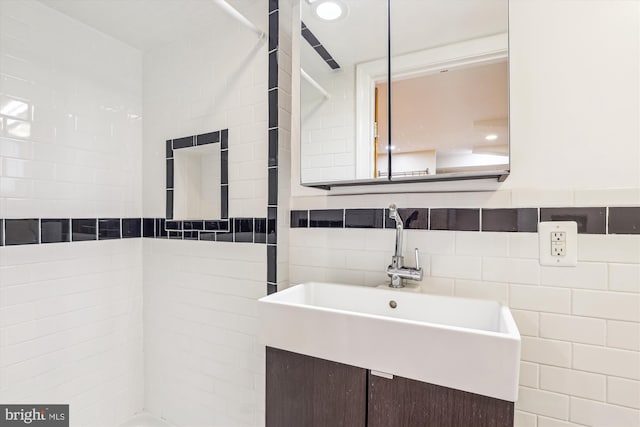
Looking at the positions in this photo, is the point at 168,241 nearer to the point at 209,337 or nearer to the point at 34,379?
the point at 209,337

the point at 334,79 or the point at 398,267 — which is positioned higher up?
the point at 334,79

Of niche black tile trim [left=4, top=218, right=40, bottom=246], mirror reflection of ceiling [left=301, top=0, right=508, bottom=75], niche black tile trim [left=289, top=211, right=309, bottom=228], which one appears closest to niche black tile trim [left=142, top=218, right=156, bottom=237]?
niche black tile trim [left=4, top=218, right=40, bottom=246]

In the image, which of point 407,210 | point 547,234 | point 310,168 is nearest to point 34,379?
point 310,168

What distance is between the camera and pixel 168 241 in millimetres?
1810

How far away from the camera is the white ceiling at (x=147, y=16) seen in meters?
1.53

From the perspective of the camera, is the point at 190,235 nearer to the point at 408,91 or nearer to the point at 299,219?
the point at 299,219

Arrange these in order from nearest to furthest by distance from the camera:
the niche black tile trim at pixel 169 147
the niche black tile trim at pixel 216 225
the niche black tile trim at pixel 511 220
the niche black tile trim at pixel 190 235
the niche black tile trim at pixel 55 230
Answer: the niche black tile trim at pixel 511 220
the niche black tile trim at pixel 55 230
the niche black tile trim at pixel 216 225
the niche black tile trim at pixel 190 235
the niche black tile trim at pixel 169 147

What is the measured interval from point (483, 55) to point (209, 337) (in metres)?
1.78

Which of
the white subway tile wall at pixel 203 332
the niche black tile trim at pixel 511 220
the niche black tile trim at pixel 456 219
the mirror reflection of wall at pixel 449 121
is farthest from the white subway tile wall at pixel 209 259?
the niche black tile trim at pixel 511 220

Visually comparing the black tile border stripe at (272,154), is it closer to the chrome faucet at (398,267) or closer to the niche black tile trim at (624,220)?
the chrome faucet at (398,267)

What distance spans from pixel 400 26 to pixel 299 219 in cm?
91

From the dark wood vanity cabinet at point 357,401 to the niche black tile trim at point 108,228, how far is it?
133 centimetres

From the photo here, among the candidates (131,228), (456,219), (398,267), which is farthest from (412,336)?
(131,228)

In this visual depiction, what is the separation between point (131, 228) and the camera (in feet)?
6.17
